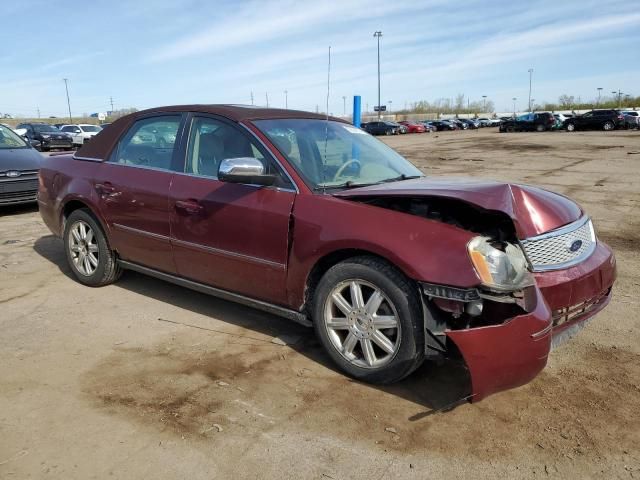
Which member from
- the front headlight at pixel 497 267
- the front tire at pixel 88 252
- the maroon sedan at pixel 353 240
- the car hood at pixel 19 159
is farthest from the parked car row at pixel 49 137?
the front headlight at pixel 497 267

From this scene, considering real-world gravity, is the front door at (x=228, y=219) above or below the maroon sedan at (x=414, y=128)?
above

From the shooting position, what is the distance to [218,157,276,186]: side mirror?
3.51 m

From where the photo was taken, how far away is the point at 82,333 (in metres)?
4.10

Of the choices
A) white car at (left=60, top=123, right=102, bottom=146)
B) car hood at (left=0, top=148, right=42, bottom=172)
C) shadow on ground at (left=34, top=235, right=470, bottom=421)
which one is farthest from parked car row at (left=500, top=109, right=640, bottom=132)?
shadow on ground at (left=34, top=235, right=470, bottom=421)

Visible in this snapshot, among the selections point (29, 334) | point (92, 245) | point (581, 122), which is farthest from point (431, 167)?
point (581, 122)

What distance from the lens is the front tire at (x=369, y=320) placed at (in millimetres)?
3049

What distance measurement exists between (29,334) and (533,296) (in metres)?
3.57

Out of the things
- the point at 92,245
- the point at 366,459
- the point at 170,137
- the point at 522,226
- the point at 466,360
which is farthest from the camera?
the point at 92,245

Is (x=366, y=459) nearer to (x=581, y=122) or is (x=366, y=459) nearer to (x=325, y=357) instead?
(x=325, y=357)

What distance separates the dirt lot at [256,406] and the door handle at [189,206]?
90cm

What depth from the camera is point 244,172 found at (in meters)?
3.51

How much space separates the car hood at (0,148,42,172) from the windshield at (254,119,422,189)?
21.7 feet

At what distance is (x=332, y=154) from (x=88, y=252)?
8.59 feet

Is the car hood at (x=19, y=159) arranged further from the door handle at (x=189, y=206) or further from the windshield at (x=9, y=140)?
the door handle at (x=189, y=206)
